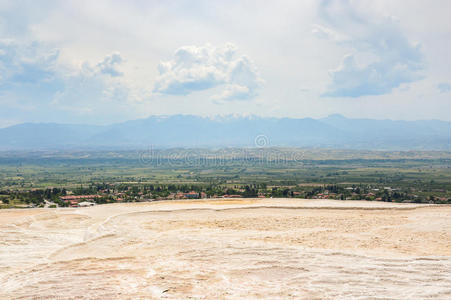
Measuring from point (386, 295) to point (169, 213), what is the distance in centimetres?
1762

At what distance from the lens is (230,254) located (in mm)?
16391

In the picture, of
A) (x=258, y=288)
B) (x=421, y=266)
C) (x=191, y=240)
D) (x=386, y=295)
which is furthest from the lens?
(x=191, y=240)

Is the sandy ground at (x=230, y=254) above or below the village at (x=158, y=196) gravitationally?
above

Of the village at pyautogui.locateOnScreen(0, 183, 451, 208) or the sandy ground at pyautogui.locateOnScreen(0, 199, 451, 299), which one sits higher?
the sandy ground at pyautogui.locateOnScreen(0, 199, 451, 299)

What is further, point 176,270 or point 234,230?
point 234,230

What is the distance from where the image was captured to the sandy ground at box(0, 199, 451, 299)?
1282 cm

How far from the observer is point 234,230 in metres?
22.3

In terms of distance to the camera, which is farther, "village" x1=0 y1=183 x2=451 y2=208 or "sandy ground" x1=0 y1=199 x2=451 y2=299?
"village" x1=0 y1=183 x2=451 y2=208

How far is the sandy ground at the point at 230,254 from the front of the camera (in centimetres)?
1282

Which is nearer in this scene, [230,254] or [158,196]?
[230,254]

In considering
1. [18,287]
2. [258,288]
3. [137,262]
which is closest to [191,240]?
[137,262]

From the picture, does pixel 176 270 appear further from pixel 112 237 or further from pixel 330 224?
pixel 330 224

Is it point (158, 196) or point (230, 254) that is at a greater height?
point (230, 254)

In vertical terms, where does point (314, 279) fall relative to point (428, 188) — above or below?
above
